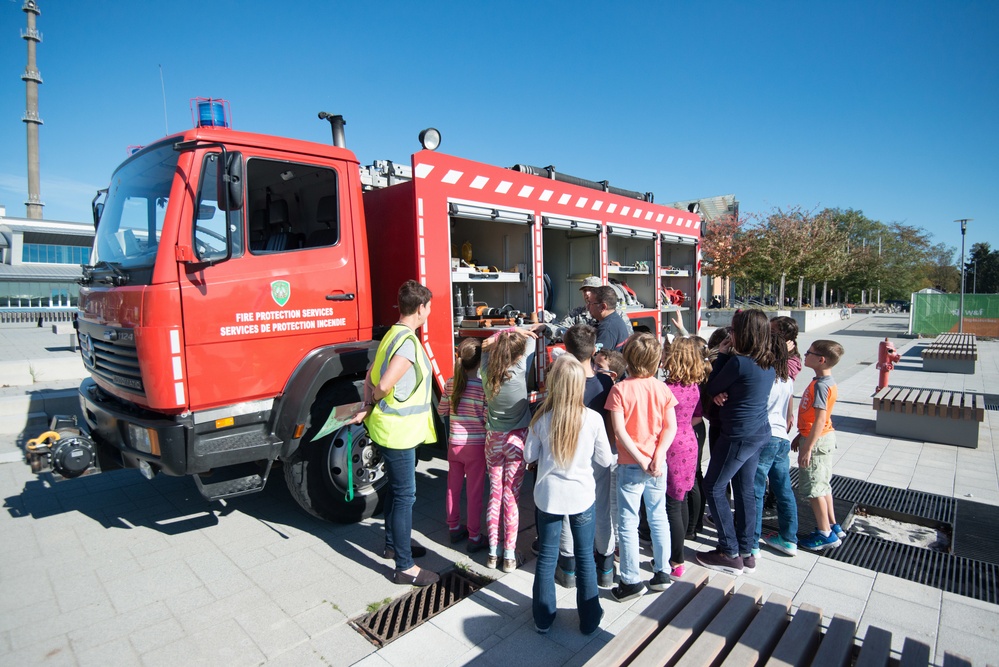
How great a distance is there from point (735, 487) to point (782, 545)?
0.61m

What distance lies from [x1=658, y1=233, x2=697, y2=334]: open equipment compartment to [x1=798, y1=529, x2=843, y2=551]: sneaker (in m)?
4.51

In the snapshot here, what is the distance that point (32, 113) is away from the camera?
1314 inches

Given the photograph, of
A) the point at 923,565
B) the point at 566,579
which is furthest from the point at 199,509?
the point at 923,565

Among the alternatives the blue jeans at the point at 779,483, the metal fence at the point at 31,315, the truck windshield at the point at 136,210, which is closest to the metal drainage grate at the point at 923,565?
the blue jeans at the point at 779,483

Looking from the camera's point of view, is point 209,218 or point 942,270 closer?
point 209,218

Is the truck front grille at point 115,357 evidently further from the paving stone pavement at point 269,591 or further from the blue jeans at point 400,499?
the blue jeans at point 400,499

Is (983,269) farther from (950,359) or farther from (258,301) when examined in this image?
(258,301)

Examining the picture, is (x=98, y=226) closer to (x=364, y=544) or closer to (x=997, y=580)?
(x=364, y=544)

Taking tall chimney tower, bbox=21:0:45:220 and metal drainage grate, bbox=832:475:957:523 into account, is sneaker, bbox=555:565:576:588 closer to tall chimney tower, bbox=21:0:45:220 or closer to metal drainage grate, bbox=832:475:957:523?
metal drainage grate, bbox=832:475:957:523

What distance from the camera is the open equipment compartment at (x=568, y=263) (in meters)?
6.27

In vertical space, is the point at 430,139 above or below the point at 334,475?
above

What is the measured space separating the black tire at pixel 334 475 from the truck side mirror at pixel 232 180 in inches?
56.8

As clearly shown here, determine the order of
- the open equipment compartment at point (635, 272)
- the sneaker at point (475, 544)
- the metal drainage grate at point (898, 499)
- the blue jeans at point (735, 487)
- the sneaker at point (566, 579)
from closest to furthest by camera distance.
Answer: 1. the sneaker at point (566, 579)
2. the blue jeans at point (735, 487)
3. the sneaker at point (475, 544)
4. the metal drainage grate at point (898, 499)
5. the open equipment compartment at point (635, 272)

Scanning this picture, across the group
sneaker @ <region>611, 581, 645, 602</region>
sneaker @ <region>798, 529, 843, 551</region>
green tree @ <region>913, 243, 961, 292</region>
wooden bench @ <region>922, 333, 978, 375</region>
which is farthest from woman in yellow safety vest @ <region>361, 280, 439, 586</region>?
green tree @ <region>913, 243, 961, 292</region>
